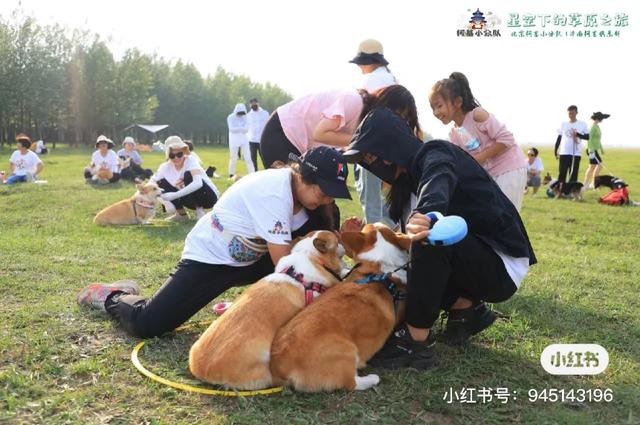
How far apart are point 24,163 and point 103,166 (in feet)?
6.54

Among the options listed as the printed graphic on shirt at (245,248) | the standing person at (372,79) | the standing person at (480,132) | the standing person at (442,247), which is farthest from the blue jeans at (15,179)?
the standing person at (442,247)

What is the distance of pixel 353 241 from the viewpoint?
10.3 feet

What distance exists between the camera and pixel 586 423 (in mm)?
2479

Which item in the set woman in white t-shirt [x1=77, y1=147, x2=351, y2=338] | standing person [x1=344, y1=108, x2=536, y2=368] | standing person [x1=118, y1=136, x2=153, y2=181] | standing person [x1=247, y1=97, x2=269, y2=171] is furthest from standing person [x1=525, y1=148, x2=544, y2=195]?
woman in white t-shirt [x1=77, y1=147, x2=351, y2=338]

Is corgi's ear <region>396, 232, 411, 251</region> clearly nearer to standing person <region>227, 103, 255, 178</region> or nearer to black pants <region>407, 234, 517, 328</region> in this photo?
black pants <region>407, 234, 517, 328</region>

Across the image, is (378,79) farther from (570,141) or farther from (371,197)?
(570,141)

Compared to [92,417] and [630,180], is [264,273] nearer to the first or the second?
[92,417]

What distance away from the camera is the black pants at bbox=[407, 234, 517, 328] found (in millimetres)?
2760

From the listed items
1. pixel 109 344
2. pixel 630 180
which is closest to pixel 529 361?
pixel 109 344

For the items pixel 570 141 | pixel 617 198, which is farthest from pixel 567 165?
pixel 617 198

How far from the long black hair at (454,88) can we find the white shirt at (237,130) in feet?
32.0

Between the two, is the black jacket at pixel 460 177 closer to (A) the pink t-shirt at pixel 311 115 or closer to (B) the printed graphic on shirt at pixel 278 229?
(B) the printed graphic on shirt at pixel 278 229

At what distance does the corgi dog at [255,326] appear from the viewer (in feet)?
8.73

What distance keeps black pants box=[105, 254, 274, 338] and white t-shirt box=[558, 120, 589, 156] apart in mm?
11198
